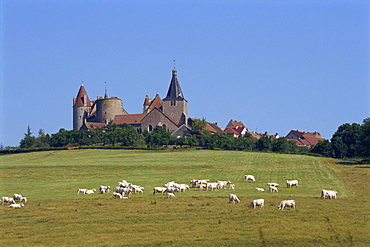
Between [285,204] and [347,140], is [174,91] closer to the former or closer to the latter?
[347,140]

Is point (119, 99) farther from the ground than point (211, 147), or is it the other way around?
point (119, 99)

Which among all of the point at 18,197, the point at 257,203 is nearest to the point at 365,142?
the point at 257,203

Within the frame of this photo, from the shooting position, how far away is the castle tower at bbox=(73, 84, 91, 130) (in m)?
194

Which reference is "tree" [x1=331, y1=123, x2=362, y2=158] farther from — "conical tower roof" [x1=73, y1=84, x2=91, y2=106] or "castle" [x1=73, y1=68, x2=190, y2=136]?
"conical tower roof" [x1=73, y1=84, x2=91, y2=106]

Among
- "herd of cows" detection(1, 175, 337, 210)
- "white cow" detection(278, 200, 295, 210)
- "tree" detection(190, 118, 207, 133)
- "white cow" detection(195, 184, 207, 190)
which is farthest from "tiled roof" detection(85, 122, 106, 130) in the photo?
"white cow" detection(278, 200, 295, 210)

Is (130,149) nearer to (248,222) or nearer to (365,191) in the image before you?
(365,191)

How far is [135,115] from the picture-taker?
185375 millimetres

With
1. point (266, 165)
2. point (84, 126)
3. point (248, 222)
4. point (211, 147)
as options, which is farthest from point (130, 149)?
point (248, 222)

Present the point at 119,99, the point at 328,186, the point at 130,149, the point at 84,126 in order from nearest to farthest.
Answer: the point at 328,186, the point at 130,149, the point at 84,126, the point at 119,99

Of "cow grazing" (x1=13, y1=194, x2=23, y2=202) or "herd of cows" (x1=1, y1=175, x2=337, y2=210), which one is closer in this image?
"herd of cows" (x1=1, y1=175, x2=337, y2=210)

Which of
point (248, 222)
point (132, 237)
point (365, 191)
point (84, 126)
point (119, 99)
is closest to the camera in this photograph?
point (132, 237)

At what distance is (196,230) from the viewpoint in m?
27.5

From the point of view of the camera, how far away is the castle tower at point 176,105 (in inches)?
6841

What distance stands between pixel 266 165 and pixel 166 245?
58.6m
